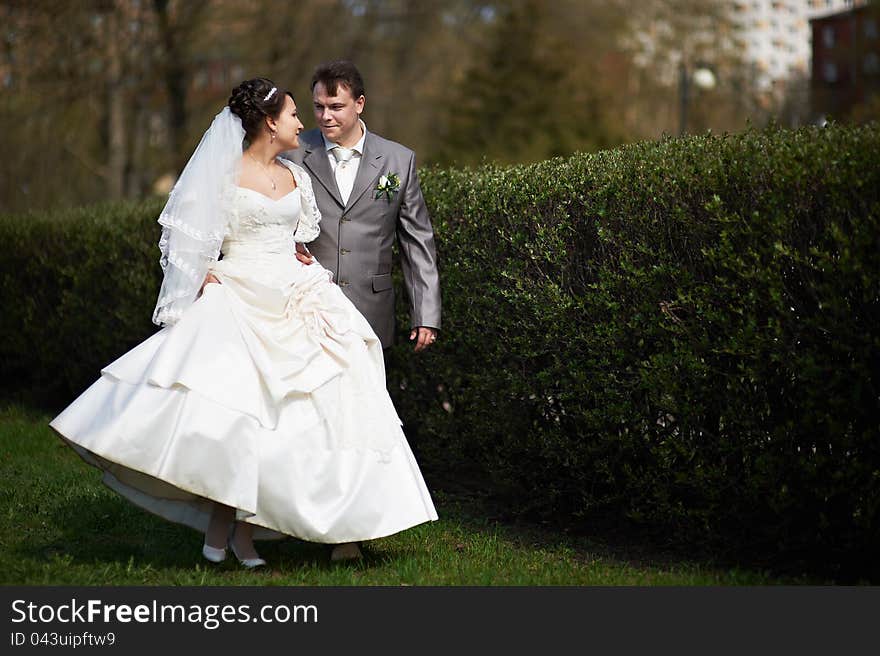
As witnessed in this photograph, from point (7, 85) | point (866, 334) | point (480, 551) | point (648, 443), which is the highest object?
point (7, 85)

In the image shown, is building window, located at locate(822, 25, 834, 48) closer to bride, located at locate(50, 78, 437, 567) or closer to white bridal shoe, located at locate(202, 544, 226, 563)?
bride, located at locate(50, 78, 437, 567)

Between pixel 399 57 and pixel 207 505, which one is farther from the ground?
pixel 399 57

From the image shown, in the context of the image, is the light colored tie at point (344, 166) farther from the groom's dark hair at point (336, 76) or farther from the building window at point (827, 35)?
the building window at point (827, 35)

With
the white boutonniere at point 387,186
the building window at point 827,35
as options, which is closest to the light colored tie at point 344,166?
the white boutonniere at point 387,186

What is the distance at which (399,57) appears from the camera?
29375 mm

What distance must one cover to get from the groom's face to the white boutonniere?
0.30 metres

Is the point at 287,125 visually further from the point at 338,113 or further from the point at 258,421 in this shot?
the point at 258,421

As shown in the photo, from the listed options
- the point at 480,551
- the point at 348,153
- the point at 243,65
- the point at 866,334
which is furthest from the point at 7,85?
the point at 866,334

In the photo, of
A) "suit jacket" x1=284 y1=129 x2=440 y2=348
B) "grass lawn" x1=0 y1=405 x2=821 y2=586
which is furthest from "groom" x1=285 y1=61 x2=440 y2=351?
"grass lawn" x1=0 y1=405 x2=821 y2=586

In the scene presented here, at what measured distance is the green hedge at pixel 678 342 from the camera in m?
4.83

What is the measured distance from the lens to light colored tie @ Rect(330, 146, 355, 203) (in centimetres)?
645

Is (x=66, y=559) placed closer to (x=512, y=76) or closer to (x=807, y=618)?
(x=807, y=618)

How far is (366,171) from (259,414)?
1.85 metres

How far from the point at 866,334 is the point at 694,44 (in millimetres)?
44241
